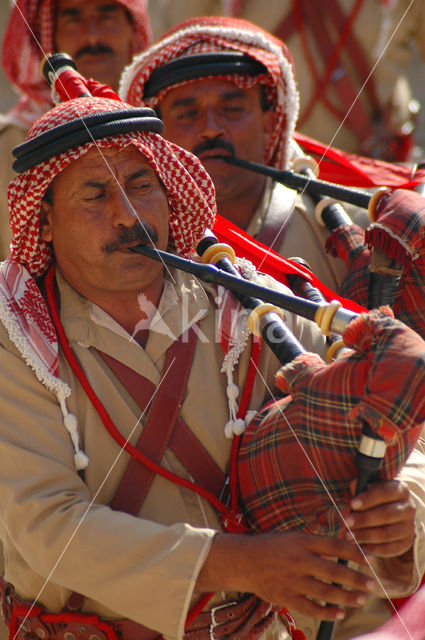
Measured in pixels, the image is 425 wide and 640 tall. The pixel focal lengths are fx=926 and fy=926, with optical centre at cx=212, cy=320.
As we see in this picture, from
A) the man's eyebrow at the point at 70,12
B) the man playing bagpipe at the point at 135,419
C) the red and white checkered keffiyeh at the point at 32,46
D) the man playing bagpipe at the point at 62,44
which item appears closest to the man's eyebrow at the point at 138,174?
the man playing bagpipe at the point at 135,419

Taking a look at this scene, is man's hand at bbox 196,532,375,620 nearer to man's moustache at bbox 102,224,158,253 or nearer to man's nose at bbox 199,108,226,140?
man's moustache at bbox 102,224,158,253

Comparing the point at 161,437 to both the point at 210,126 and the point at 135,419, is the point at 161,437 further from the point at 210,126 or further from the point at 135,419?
the point at 210,126

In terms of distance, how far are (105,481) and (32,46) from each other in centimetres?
268

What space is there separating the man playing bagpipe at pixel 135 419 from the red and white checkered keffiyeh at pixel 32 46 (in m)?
1.93

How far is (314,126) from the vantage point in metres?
5.43

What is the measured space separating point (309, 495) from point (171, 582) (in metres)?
0.32

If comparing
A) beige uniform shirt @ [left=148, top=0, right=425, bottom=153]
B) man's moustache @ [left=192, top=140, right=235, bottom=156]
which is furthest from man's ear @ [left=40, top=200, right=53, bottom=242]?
beige uniform shirt @ [left=148, top=0, right=425, bottom=153]

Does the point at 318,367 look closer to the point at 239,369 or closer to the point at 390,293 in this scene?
the point at 239,369

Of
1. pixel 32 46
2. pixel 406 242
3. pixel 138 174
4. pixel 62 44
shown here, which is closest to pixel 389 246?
pixel 406 242

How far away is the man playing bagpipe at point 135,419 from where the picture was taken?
1.79 m

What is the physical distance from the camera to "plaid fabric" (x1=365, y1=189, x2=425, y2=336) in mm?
2486

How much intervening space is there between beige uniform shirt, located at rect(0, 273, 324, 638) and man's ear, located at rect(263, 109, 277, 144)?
4.18ft

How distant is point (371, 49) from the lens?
536 centimetres

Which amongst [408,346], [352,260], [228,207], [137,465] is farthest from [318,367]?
[228,207]
